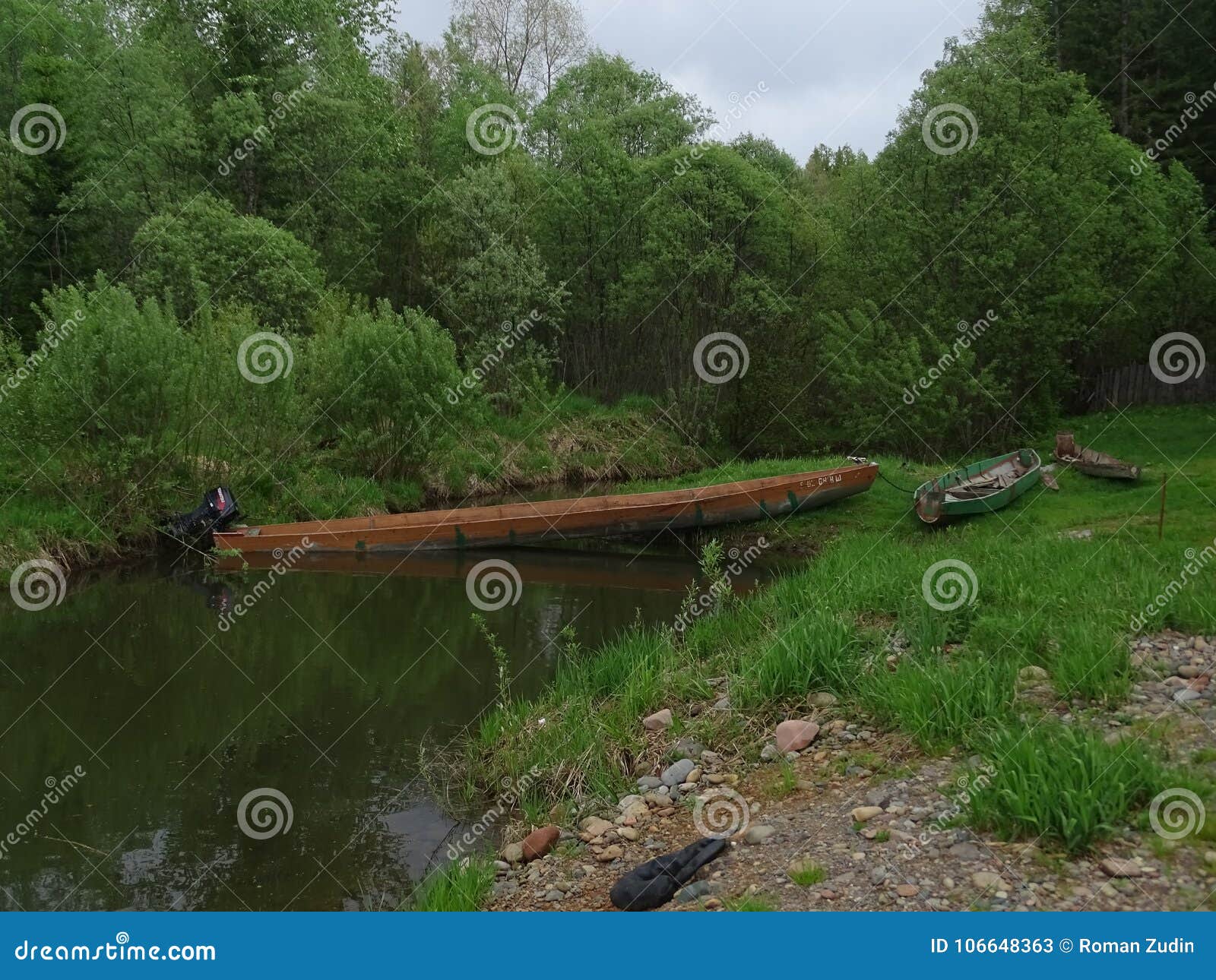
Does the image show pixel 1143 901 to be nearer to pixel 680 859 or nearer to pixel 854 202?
pixel 680 859

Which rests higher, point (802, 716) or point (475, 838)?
point (802, 716)

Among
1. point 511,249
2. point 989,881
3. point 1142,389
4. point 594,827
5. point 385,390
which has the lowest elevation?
point 594,827

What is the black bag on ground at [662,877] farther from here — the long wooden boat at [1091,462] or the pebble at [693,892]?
the long wooden boat at [1091,462]

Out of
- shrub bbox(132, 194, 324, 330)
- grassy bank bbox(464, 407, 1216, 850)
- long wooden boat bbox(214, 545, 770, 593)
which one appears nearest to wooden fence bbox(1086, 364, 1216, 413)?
long wooden boat bbox(214, 545, 770, 593)

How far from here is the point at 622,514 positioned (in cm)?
1755

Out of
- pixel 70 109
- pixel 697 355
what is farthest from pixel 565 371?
pixel 70 109

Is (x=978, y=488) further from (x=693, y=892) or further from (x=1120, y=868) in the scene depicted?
(x=693, y=892)

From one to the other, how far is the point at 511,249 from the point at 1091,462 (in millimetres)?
16757

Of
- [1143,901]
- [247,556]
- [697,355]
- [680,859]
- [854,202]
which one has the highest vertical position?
[854,202]

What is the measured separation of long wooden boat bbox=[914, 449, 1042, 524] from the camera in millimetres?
15148

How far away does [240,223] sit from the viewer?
A: 23594mm

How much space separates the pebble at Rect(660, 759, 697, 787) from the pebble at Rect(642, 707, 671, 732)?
677 mm

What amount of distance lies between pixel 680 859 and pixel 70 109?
30.8 meters

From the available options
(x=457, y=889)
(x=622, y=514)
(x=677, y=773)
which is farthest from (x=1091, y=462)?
(x=457, y=889)
